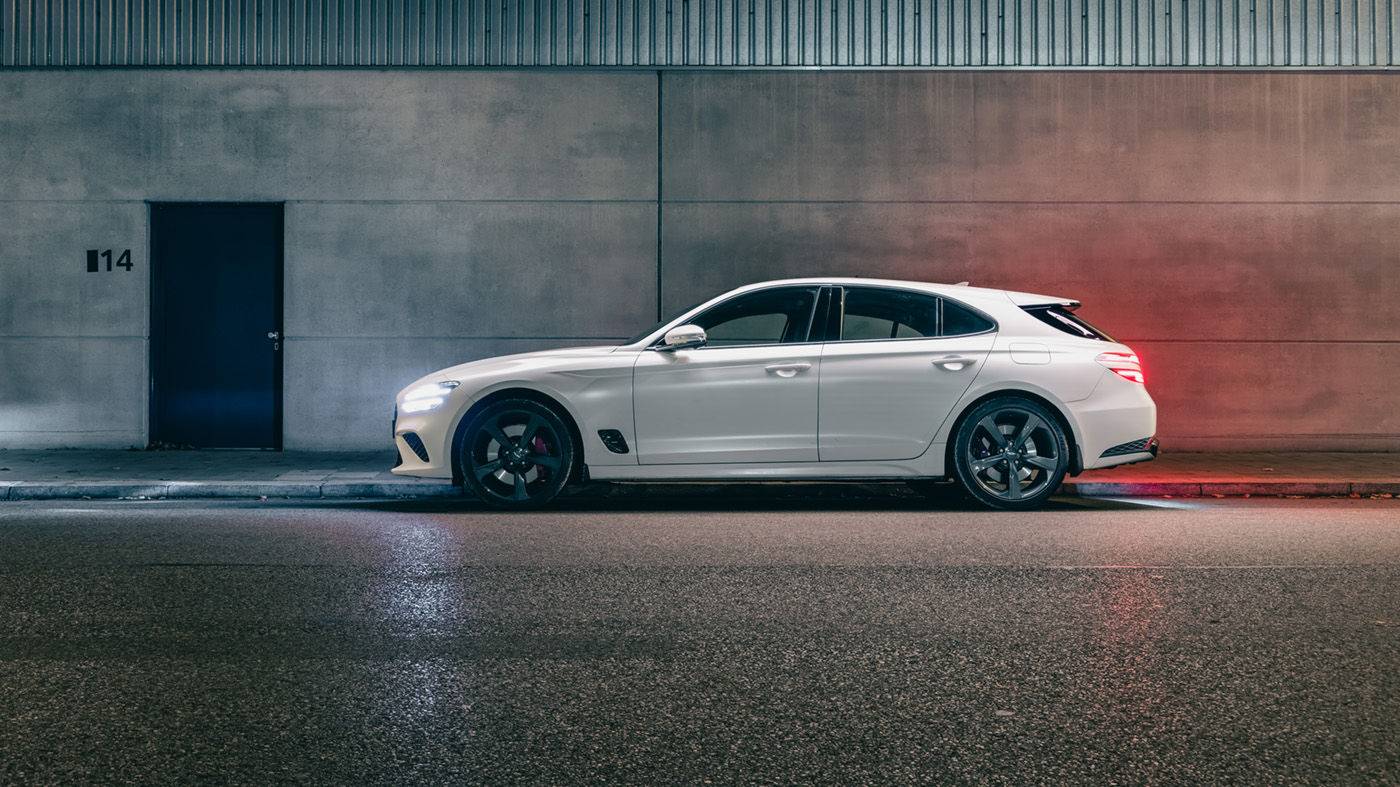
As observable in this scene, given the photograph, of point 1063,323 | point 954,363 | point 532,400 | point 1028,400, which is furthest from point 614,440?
point 1063,323

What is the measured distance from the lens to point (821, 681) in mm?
4109

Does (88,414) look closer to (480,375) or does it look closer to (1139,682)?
(480,375)

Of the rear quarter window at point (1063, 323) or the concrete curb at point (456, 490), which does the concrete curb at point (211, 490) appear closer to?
the concrete curb at point (456, 490)

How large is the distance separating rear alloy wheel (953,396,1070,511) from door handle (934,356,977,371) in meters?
0.34

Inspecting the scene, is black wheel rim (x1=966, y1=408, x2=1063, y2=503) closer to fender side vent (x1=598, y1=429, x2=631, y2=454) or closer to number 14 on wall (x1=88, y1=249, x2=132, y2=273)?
fender side vent (x1=598, y1=429, x2=631, y2=454)

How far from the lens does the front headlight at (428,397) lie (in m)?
8.62

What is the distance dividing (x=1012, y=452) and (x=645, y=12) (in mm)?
7157

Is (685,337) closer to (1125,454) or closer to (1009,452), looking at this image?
(1009,452)

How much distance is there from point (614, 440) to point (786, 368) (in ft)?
4.48

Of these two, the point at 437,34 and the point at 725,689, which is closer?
the point at 725,689

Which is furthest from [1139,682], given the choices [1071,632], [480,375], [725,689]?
[480,375]

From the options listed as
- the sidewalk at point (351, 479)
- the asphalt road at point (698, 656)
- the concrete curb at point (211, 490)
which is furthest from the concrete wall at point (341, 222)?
the asphalt road at point (698, 656)

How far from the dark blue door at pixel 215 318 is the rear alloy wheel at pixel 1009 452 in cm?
810

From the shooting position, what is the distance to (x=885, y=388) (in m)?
8.53
